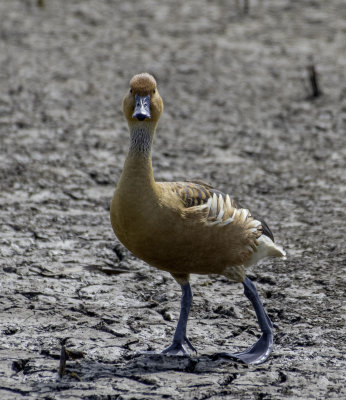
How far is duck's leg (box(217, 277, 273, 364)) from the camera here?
414 cm

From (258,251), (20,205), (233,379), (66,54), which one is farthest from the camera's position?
(66,54)

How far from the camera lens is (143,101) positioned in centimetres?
398

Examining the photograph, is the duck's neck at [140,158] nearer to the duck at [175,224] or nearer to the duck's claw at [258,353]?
the duck at [175,224]

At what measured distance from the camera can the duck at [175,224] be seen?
390 centimetres

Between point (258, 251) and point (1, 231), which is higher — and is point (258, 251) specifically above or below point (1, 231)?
above

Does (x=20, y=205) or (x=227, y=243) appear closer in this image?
(x=227, y=243)

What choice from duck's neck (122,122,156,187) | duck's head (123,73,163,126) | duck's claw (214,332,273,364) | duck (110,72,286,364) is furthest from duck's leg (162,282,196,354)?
duck's head (123,73,163,126)

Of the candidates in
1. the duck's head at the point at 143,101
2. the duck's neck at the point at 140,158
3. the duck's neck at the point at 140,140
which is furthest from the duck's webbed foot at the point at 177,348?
the duck's head at the point at 143,101

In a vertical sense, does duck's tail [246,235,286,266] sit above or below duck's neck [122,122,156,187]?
below

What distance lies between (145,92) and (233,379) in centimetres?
162

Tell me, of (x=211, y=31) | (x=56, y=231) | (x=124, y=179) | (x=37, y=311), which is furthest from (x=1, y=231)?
(x=211, y=31)

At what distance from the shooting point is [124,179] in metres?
3.97

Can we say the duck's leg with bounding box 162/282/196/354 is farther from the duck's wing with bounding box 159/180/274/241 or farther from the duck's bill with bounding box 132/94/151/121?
the duck's bill with bounding box 132/94/151/121

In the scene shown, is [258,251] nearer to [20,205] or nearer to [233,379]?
[233,379]
